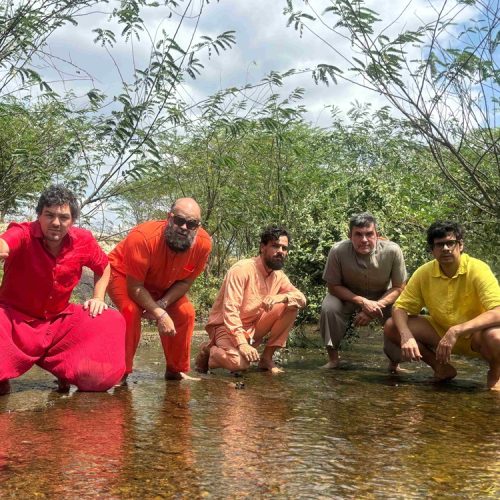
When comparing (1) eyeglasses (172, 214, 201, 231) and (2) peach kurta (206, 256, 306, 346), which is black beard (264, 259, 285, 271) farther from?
(1) eyeglasses (172, 214, 201, 231)

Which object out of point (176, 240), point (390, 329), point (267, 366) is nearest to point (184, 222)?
point (176, 240)

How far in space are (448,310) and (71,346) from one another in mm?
2622

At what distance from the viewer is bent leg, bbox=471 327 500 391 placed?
453 centimetres

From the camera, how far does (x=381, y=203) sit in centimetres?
709

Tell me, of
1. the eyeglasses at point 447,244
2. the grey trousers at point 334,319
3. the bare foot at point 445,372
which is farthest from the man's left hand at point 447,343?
the grey trousers at point 334,319

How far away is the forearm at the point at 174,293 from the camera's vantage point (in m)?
4.84

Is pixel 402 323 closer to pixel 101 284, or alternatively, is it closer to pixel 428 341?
pixel 428 341

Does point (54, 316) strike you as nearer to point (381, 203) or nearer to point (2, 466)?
point (2, 466)

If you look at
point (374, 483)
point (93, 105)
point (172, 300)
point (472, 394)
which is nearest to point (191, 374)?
point (172, 300)

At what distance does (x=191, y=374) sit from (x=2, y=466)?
8.95 ft

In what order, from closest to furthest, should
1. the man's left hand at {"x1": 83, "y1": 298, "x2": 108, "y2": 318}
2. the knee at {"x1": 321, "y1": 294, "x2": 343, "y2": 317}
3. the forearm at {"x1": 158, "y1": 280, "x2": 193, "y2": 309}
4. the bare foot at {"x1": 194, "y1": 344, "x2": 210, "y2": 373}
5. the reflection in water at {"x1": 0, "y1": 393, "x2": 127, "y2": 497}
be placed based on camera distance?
the reflection in water at {"x1": 0, "y1": 393, "x2": 127, "y2": 497}
the man's left hand at {"x1": 83, "y1": 298, "x2": 108, "y2": 318}
the forearm at {"x1": 158, "y1": 280, "x2": 193, "y2": 309}
the bare foot at {"x1": 194, "y1": 344, "x2": 210, "y2": 373}
the knee at {"x1": 321, "y1": 294, "x2": 343, "y2": 317}

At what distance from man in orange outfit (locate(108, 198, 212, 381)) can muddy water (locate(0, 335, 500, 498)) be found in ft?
1.05

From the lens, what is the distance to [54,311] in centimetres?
439

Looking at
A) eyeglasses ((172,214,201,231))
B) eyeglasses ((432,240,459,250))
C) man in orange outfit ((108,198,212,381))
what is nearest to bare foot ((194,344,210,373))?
man in orange outfit ((108,198,212,381))
